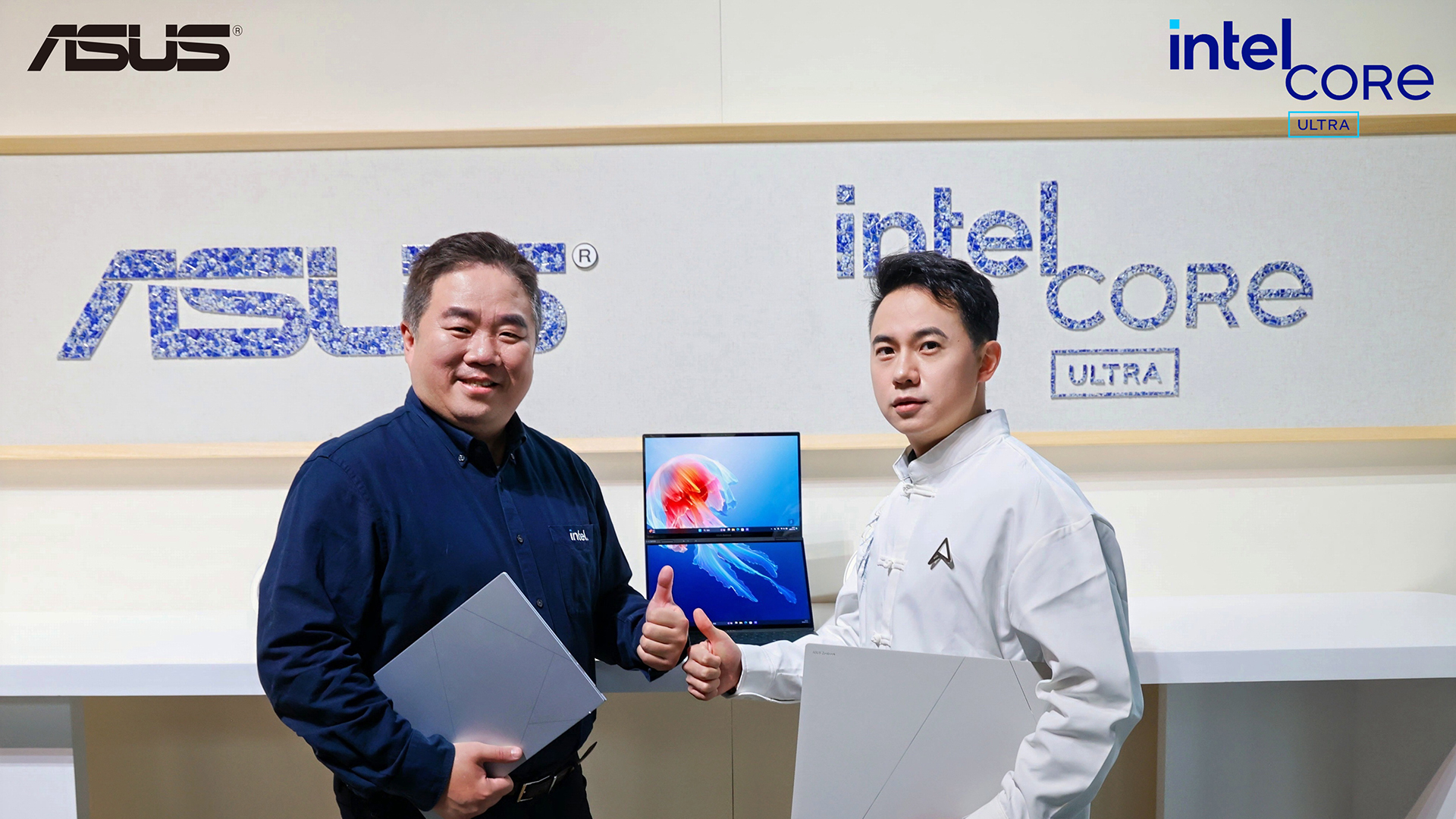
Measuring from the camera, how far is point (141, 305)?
6.99ft

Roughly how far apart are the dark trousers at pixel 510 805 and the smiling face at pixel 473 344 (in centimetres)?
54

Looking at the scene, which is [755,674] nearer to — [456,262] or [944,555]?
[944,555]

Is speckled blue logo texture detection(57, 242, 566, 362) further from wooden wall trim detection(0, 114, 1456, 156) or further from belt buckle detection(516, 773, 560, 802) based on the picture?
belt buckle detection(516, 773, 560, 802)

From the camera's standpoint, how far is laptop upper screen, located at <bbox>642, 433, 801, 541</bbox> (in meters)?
1.96

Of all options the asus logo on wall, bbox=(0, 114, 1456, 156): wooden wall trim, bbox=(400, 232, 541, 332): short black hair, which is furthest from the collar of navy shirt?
the asus logo on wall

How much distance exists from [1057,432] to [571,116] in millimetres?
1422

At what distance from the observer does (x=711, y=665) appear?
139 cm

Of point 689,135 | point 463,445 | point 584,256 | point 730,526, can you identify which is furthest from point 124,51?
point 730,526

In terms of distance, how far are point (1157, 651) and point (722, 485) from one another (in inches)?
36.5

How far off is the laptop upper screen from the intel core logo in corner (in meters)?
0.71

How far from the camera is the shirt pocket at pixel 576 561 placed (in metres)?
1.35

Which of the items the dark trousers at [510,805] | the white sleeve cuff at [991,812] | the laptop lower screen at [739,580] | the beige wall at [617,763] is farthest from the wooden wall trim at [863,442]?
the white sleeve cuff at [991,812]

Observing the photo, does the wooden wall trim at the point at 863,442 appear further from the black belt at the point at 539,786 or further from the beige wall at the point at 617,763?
the black belt at the point at 539,786

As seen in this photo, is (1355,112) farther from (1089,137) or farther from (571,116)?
(571,116)
